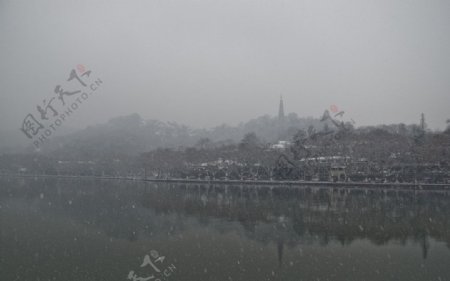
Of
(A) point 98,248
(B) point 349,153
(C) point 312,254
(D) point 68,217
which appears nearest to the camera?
(C) point 312,254

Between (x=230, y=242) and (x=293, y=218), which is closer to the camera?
(x=230, y=242)

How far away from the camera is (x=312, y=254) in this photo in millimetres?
17281

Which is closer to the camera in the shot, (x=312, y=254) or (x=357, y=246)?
(x=312, y=254)

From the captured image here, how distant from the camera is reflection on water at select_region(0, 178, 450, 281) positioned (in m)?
14.6

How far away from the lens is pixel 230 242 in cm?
1988

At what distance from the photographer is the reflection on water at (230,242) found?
14633mm

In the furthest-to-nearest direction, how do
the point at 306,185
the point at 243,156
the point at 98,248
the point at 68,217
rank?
the point at 243,156 < the point at 306,185 < the point at 68,217 < the point at 98,248

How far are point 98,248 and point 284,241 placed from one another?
30.6 ft

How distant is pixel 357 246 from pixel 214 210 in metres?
15.3

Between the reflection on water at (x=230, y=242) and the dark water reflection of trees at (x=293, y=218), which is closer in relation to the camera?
the reflection on water at (x=230, y=242)

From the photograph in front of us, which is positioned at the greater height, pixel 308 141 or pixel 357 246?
pixel 308 141

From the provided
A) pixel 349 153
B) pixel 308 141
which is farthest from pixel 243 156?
pixel 349 153

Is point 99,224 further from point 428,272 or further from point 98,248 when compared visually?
point 428,272

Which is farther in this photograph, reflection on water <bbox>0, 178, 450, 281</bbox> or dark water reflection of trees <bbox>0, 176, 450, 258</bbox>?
dark water reflection of trees <bbox>0, 176, 450, 258</bbox>
